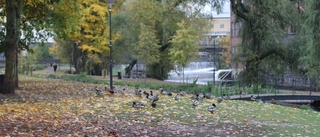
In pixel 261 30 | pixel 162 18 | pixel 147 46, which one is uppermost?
pixel 162 18

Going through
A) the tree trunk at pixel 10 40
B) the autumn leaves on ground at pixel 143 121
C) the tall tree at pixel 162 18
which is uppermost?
the tall tree at pixel 162 18

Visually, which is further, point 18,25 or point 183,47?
point 183,47

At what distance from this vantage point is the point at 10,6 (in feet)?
56.0

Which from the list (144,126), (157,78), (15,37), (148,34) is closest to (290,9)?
(148,34)

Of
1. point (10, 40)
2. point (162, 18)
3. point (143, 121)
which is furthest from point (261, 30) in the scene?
point (143, 121)

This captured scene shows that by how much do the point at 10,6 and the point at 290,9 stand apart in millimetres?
20708

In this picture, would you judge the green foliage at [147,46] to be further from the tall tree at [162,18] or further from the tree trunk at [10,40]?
the tree trunk at [10,40]

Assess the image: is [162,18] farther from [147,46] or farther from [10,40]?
[10,40]

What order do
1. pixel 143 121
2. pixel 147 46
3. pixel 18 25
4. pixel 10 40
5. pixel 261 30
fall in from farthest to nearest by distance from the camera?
pixel 147 46, pixel 261 30, pixel 18 25, pixel 10 40, pixel 143 121

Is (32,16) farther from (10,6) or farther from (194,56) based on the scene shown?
(194,56)

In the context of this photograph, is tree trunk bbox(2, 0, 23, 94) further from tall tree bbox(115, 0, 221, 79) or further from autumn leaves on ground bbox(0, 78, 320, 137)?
tall tree bbox(115, 0, 221, 79)

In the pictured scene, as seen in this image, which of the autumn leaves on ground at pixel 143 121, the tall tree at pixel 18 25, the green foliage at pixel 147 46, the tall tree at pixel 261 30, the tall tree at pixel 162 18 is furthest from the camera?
the green foliage at pixel 147 46

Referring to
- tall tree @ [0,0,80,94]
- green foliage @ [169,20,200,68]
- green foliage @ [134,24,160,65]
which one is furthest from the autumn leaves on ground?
green foliage @ [134,24,160,65]

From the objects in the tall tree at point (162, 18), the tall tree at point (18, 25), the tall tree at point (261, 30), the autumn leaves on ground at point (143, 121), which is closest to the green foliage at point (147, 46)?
the tall tree at point (162, 18)
